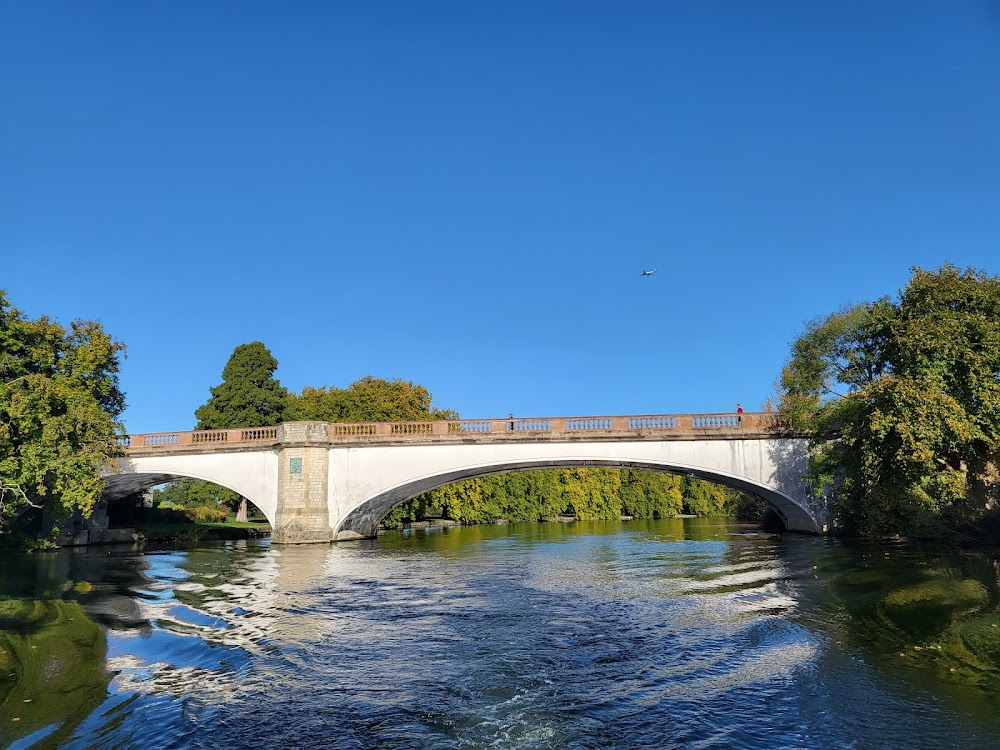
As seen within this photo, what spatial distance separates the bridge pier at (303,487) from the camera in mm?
40188

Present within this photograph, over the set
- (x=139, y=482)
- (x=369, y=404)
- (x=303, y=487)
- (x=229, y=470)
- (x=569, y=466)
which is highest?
(x=369, y=404)

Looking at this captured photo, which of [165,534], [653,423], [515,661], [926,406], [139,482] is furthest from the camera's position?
[165,534]

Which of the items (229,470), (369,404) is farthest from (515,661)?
(369,404)

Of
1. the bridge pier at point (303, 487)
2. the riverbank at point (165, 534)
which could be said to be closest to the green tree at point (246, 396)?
the riverbank at point (165, 534)

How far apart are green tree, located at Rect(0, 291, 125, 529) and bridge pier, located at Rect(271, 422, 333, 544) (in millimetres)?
10388

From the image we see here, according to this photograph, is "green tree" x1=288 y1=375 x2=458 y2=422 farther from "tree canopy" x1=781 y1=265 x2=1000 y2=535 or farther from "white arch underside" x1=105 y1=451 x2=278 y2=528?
"tree canopy" x1=781 y1=265 x2=1000 y2=535

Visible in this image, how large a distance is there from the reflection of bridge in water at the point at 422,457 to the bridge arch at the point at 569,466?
0.34ft

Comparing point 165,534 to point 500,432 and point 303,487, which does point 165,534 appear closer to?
point 303,487

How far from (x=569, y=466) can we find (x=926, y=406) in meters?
20.6

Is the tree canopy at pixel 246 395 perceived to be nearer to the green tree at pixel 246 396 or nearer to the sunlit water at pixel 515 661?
the green tree at pixel 246 396

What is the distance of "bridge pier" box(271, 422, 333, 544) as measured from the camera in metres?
40.2

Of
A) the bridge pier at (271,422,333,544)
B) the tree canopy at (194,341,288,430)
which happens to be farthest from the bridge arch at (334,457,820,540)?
the tree canopy at (194,341,288,430)

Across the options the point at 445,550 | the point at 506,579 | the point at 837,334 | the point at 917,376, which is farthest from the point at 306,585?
the point at 837,334

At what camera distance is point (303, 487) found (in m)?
40.4
